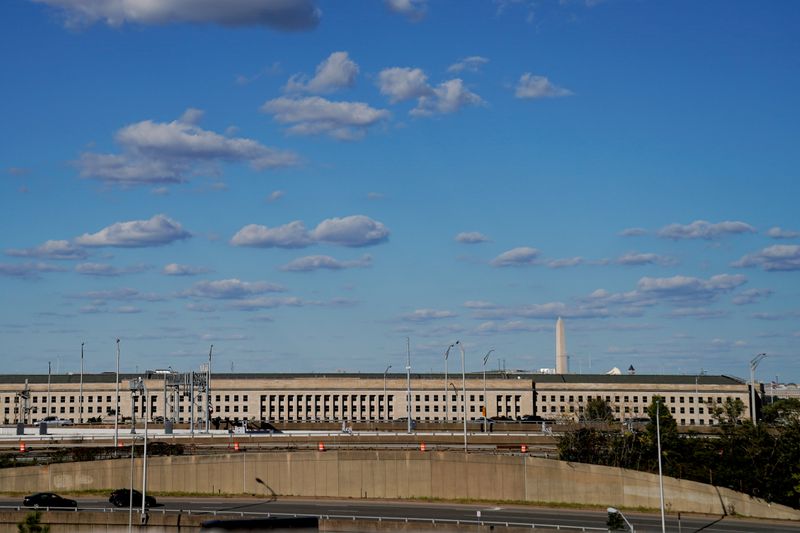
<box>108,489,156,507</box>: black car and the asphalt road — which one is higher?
<box>108,489,156,507</box>: black car

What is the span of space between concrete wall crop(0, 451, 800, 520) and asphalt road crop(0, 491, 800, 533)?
99.9 inches

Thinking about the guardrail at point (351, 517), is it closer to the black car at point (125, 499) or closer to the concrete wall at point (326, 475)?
the black car at point (125, 499)

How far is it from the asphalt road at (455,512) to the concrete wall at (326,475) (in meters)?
2.54

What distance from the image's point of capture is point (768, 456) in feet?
269

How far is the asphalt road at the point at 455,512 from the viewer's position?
65.1 metres

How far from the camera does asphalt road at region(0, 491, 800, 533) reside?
65.1m

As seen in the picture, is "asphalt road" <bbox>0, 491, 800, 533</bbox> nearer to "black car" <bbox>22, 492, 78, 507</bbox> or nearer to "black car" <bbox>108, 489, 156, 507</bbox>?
"black car" <bbox>108, 489, 156, 507</bbox>

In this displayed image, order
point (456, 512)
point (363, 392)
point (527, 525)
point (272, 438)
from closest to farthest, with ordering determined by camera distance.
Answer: point (527, 525)
point (456, 512)
point (272, 438)
point (363, 392)

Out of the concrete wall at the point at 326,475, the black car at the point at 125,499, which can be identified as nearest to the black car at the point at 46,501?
the black car at the point at 125,499

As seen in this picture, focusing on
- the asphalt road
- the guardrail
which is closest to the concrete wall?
the asphalt road

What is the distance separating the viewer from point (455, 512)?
233 feet

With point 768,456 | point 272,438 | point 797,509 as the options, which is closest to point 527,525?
point 797,509

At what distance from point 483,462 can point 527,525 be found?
16.4 meters

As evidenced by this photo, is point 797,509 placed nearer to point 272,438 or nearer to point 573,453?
point 573,453
